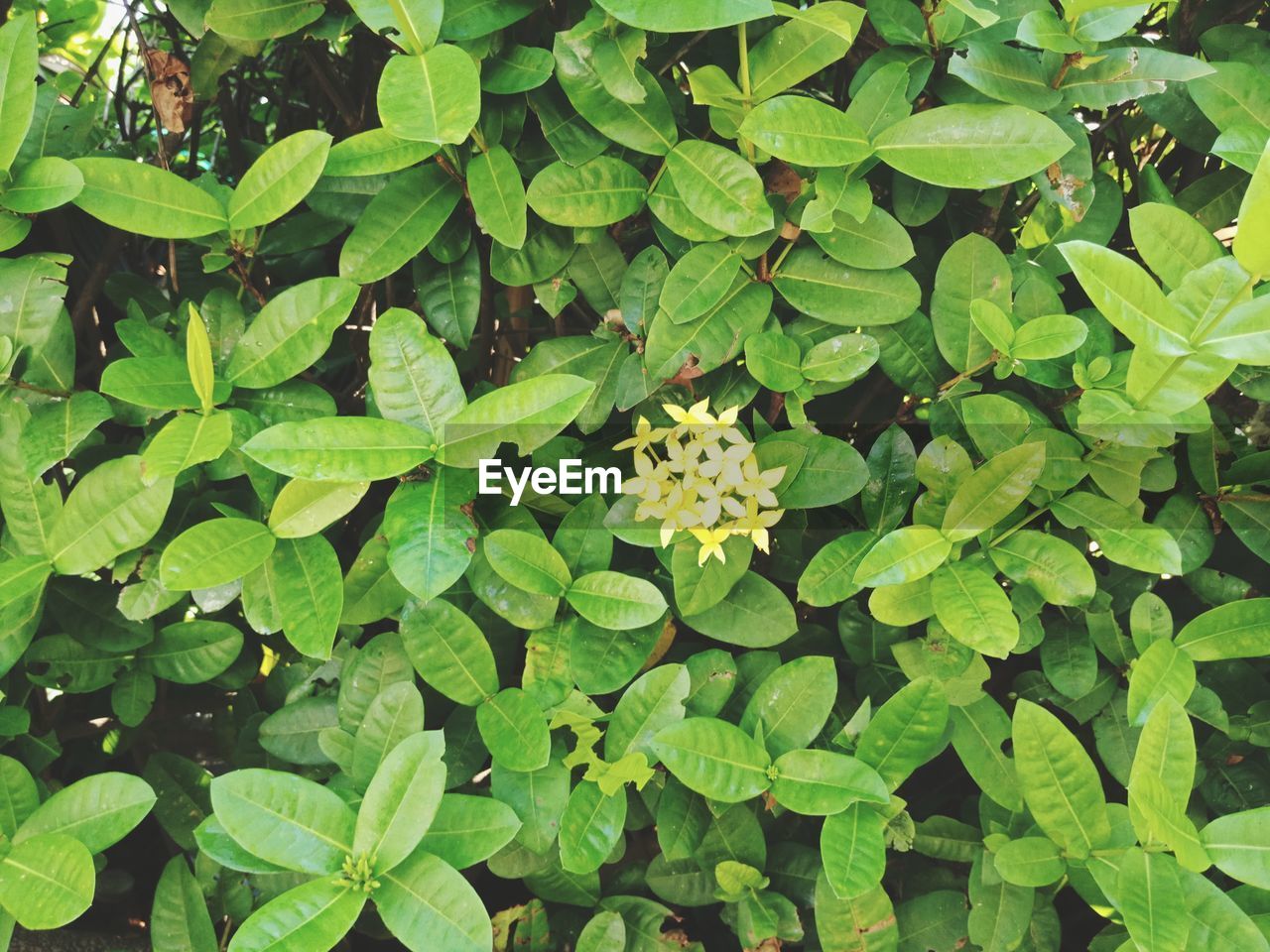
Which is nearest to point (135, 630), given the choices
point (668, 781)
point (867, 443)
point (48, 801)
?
point (48, 801)

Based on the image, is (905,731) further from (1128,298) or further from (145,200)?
(145,200)

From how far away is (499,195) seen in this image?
100 centimetres

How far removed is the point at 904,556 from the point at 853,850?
1.08 feet

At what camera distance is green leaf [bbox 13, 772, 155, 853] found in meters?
1.07

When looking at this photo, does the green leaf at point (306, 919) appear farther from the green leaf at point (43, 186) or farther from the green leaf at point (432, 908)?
the green leaf at point (43, 186)

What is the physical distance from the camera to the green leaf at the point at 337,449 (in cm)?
92

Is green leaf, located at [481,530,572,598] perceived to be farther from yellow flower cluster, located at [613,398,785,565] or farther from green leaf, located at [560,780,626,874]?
green leaf, located at [560,780,626,874]

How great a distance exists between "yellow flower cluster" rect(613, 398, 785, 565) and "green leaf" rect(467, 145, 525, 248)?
0.77ft

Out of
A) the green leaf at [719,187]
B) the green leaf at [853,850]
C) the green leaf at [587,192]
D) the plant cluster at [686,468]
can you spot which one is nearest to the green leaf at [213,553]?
the plant cluster at [686,468]

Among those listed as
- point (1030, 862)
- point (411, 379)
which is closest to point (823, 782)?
point (1030, 862)

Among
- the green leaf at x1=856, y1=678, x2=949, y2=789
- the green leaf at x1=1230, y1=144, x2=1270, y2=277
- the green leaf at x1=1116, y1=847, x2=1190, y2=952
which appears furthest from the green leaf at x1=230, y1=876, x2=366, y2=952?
the green leaf at x1=1230, y1=144, x2=1270, y2=277

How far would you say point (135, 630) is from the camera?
3.91 feet

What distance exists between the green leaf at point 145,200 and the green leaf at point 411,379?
0.24 meters

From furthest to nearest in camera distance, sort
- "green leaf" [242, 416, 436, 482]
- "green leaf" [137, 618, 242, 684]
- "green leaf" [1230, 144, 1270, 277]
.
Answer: "green leaf" [137, 618, 242, 684] → "green leaf" [242, 416, 436, 482] → "green leaf" [1230, 144, 1270, 277]
